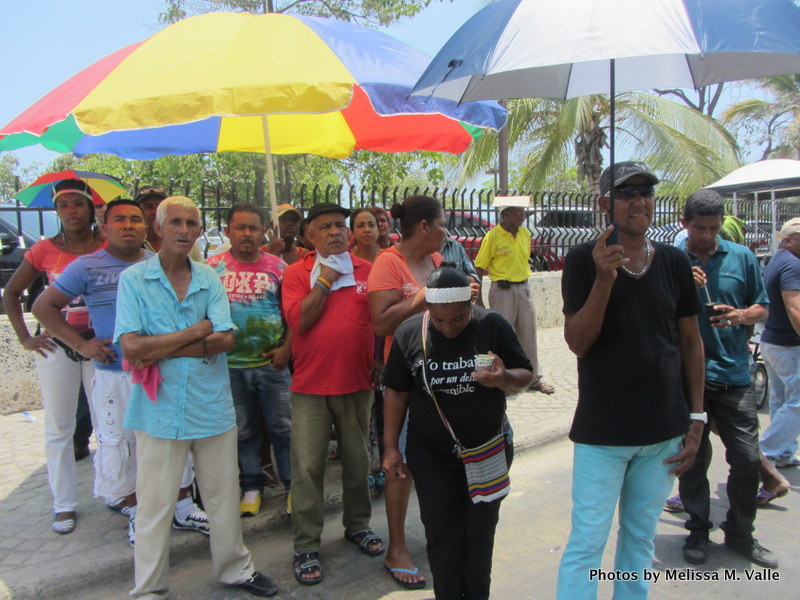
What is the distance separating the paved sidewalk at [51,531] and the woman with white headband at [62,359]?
164 mm

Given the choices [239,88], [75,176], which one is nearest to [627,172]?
[239,88]

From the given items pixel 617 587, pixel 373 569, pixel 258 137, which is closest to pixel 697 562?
pixel 617 587

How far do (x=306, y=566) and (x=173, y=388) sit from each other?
1260 mm

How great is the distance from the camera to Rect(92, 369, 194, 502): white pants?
3307 millimetres

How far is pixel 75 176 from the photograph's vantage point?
4.56 metres

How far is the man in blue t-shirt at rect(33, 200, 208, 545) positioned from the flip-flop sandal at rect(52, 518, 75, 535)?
19.4 inches

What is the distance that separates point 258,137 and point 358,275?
234cm

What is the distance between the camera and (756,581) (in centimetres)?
335

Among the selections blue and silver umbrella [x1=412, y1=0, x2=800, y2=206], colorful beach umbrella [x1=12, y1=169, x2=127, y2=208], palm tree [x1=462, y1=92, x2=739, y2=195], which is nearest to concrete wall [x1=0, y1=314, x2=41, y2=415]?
colorful beach umbrella [x1=12, y1=169, x2=127, y2=208]

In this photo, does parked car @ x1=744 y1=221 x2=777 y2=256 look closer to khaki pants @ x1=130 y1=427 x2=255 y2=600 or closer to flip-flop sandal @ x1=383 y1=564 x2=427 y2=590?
flip-flop sandal @ x1=383 y1=564 x2=427 y2=590

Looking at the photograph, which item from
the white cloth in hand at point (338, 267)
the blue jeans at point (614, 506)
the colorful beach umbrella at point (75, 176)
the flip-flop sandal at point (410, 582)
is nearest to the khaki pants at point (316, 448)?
the flip-flop sandal at point (410, 582)

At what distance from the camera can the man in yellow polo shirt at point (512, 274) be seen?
683 cm

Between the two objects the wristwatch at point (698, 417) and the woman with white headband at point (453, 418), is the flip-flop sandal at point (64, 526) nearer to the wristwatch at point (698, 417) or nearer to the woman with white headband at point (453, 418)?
the woman with white headband at point (453, 418)

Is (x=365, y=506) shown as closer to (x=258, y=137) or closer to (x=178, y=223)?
(x=178, y=223)
